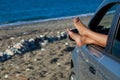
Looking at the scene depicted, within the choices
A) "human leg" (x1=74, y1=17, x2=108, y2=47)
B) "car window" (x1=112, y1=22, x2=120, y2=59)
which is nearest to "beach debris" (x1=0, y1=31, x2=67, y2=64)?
"human leg" (x1=74, y1=17, x2=108, y2=47)

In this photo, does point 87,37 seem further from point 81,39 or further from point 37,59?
point 37,59

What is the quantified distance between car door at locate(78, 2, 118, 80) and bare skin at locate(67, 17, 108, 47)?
0.07 meters

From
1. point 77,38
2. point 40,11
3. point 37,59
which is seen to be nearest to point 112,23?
point 77,38

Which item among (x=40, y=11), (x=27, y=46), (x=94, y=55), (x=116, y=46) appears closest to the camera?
(x=116, y=46)

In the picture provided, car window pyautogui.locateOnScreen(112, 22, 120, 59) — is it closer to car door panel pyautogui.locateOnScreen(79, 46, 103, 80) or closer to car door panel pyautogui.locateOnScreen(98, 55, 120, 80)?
car door panel pyautogui.locateOnScreen(98, 55, 120, 80)

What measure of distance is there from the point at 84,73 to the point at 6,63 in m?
6.04

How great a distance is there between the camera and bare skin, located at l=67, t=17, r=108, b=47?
219 inches

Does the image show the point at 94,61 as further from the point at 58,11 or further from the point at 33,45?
the point at 58,11

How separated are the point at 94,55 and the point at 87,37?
0.43 m

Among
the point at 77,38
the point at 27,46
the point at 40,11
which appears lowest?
the point at 40,11

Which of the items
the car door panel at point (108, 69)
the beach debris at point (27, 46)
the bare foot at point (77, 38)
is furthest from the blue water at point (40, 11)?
the car door panel at point (108, 69)

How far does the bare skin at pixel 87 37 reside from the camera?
18.2 ft

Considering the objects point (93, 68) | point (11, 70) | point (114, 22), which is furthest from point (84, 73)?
point (11, 70)

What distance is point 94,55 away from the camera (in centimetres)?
550
